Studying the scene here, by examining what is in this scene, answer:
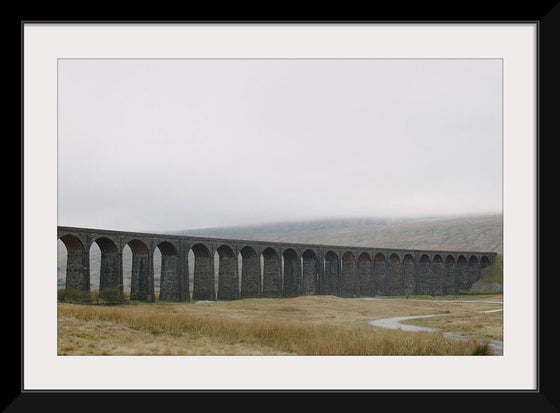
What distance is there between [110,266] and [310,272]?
28.4m

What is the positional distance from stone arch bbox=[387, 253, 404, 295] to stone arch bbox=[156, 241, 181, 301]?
117 feet

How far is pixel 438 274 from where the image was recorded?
247 ft

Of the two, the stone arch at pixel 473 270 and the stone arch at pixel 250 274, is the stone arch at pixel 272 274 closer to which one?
the stone arch at pixel 250 274

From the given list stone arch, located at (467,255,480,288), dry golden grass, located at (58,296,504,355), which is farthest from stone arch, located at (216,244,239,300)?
stone arch, located at (467,255,480,288)

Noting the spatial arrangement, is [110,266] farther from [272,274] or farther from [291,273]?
[291,273]

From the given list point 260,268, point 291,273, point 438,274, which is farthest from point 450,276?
point 260,268

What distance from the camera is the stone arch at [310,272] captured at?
195 ft

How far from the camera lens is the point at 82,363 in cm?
1343

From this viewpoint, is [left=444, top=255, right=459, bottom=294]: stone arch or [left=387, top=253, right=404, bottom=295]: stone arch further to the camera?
[left=444, top=255, right=459, bottom=294]: stone arch

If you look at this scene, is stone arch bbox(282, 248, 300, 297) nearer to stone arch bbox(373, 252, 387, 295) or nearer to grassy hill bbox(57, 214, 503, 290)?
stone arch bbox(373, 252, 387, 295)

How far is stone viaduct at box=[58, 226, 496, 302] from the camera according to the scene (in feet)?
126

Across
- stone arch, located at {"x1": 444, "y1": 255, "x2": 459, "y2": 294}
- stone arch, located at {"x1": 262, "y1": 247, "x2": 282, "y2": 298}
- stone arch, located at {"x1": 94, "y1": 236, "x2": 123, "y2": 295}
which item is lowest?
stone arch, located at {"x1": 444, "y1": 255, "x2": 459, "y2": 294}
